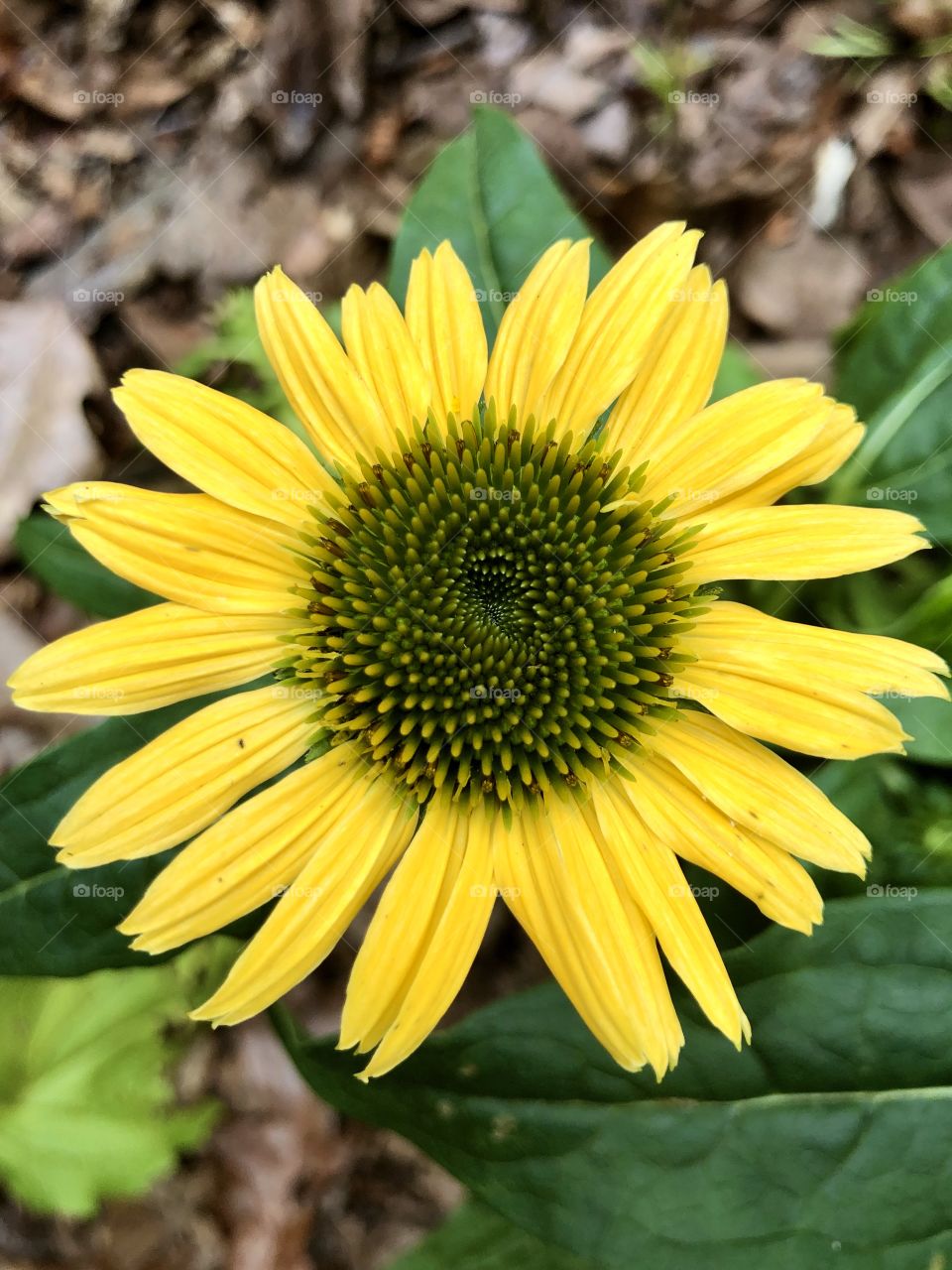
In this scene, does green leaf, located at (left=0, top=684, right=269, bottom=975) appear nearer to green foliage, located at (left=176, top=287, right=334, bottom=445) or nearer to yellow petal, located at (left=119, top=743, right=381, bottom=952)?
yellow petal, located at (left=119, top=743, right=381, bottom=952)

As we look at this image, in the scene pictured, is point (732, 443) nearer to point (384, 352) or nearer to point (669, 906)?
point (384, 352)

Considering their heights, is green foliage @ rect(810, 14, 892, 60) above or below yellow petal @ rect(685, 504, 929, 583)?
above

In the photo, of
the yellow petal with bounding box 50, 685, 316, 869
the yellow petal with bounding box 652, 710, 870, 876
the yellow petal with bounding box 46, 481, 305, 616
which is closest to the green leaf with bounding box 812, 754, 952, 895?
the yellow petal with bounding box 652, 710, 870, 876

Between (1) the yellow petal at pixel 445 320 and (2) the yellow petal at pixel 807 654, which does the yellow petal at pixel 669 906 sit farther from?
(1) the yellow petal at pixel 445 320

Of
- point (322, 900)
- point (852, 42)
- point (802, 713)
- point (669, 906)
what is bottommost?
point (669, 906)

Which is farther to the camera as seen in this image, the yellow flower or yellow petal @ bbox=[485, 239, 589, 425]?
yellow petal @ bbox=[485, 239, 589, 425]

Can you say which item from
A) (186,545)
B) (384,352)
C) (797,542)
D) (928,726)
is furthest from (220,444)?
(928,726)

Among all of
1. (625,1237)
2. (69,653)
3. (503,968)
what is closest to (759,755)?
(625,1237)

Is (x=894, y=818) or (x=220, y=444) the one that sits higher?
(x=220, y=444)
